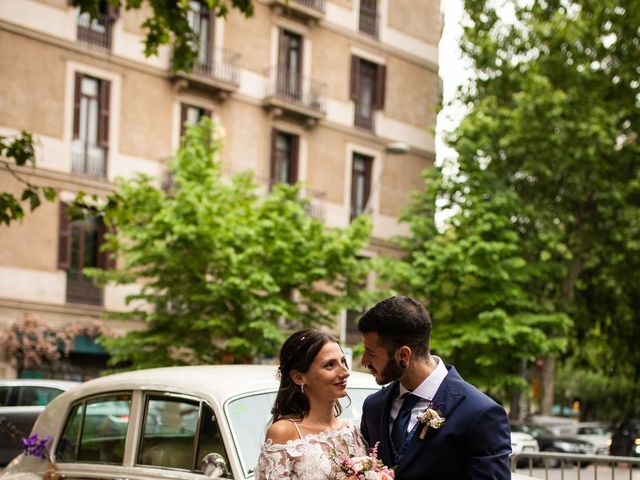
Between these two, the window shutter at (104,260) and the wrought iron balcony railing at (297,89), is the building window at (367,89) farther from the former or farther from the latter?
the window shutter at (104,260)

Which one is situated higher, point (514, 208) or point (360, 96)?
point (360, 96)

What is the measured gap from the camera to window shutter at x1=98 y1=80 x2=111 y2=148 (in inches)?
1064

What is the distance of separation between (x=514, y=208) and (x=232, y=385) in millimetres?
23012

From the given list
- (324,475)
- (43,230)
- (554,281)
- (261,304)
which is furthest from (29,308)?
(324,475)

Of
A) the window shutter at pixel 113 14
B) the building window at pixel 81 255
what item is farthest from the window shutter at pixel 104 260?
the window shutter at pixel 113 14

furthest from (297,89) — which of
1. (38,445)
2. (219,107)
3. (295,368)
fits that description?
(295,368)

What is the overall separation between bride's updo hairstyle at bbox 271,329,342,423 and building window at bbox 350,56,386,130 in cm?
2994

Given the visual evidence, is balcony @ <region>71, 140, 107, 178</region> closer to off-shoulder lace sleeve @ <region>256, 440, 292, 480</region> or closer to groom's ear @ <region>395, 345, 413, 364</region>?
off-shoulder lace sleeve @ <region>256, 440, 292, 480</region>

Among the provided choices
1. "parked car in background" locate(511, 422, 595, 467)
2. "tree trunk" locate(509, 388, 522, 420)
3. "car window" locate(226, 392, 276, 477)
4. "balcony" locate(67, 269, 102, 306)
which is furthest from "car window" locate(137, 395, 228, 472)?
"tree trunk" locate(509, 388, 522, 420)

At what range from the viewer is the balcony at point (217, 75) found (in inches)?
1124

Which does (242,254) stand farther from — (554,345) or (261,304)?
(554,345)

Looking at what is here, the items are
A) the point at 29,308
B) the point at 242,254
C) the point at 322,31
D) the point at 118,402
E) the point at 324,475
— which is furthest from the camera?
the point at 322,31

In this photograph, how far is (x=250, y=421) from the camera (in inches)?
222

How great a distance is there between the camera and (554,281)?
3033 centimetres
